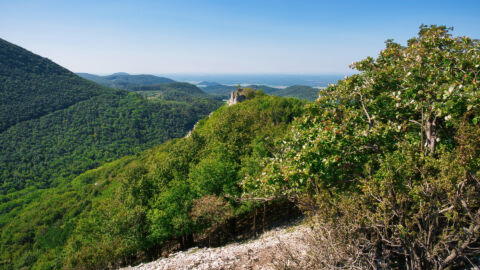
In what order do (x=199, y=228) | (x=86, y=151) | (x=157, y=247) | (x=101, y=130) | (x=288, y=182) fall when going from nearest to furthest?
1. (x=288, y=182)
2. (x=199, y=228)
3. (x=157, y=247)
4. (x=86, y=151)
5. (x=101, y=130)

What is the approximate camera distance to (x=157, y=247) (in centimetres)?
2536

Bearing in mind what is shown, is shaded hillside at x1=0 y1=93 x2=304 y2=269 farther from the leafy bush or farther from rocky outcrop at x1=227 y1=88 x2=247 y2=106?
rocky outcrop at x1=227 y1=88 x2=247 y2=106

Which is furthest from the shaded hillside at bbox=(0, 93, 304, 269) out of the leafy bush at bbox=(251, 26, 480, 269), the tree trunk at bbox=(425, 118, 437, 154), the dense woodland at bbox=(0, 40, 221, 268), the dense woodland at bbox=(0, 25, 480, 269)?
the dense woodland at bbox=(0, 40, 221, 268)

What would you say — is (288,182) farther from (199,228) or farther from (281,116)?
(281,116)

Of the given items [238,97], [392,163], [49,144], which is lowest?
[49,144]

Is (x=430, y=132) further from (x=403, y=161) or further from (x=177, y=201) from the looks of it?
(x=177, y=201)

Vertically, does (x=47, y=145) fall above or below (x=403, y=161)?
below

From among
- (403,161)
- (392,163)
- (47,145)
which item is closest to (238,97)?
Answer: (392,163)

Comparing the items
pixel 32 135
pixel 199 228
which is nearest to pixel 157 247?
pixel 199 228

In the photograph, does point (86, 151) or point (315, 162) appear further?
point (86, 151)

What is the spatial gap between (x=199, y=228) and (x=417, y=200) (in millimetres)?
18528

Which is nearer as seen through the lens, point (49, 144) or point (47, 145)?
point (47, 145)

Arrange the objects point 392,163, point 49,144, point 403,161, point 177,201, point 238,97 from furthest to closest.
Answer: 1. point 49,144
2. point 238,97
3. point 177,201
4. point 392,163
5. point 403,161

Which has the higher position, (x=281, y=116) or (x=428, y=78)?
(x=428, y=78)
